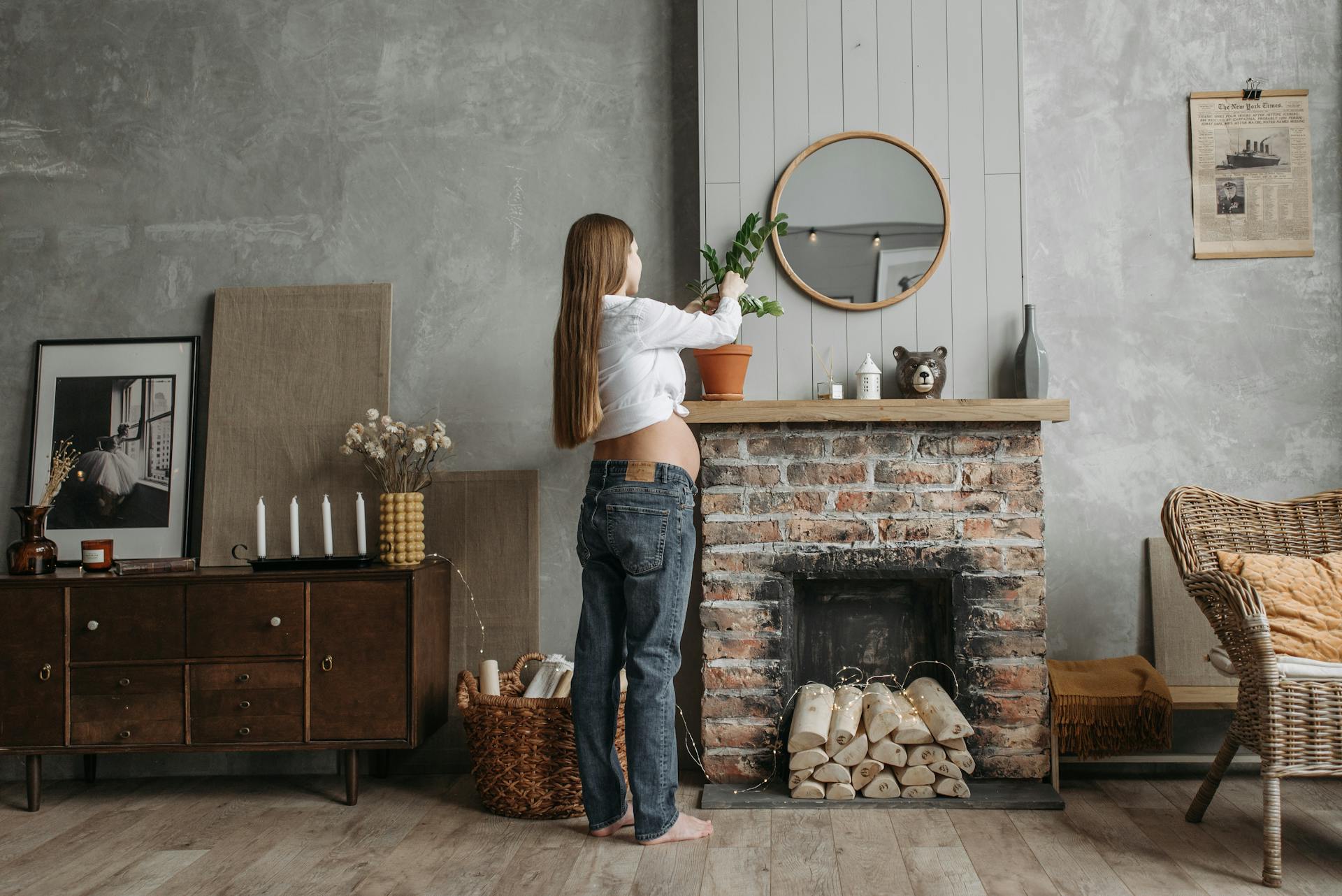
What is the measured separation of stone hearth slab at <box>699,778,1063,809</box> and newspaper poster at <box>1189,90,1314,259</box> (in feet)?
6.14

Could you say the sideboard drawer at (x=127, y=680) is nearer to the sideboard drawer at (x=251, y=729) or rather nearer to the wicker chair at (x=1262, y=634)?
the sideboard drawer at (x=251, y=729)

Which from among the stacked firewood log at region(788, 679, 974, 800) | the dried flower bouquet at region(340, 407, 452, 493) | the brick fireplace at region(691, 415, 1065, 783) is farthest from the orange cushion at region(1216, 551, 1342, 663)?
the dried flower bouquet at region(340, 407, 452, 493)

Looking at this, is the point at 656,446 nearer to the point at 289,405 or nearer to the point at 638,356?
the point at 638,356

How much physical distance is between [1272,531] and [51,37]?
14.4 ft

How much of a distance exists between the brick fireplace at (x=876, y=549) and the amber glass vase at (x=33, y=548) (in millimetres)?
2092

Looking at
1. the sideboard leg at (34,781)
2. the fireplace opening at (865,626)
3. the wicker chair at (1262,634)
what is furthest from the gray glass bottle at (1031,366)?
the sideboard leg at (34,781)

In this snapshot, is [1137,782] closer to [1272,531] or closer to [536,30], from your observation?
[1272,531]

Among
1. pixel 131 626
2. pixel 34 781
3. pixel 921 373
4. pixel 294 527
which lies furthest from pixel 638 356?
pixel 34 781

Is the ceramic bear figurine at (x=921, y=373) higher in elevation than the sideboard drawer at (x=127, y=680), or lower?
higher

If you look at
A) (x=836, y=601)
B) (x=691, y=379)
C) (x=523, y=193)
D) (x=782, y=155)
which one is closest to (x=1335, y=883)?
(x=836, y=601)

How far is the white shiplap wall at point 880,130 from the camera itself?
3143 mm

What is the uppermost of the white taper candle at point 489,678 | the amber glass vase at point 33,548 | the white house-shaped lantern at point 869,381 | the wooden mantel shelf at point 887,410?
the white house-shaped lantern at point 869,381

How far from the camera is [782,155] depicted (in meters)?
3.19

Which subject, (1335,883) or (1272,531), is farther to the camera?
(1272,531)
